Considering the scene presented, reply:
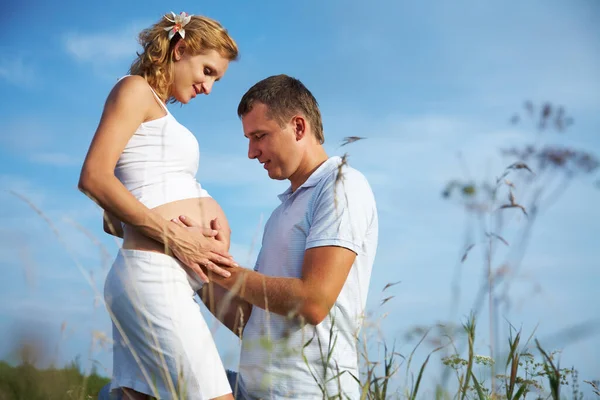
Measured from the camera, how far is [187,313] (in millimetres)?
2881

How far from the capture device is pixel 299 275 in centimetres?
319

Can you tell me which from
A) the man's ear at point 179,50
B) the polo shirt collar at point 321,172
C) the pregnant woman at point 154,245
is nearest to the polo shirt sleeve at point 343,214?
the polo shirt collar at point 321,172

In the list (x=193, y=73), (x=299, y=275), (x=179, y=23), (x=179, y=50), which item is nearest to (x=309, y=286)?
(x=299, y=275)

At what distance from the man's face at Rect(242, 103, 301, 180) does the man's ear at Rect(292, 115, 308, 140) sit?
18 mm

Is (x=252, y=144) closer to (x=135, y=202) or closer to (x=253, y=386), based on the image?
(x=135, y=202)

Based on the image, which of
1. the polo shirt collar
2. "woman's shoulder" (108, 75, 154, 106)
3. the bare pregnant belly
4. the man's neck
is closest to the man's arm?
the bare pregnant belly

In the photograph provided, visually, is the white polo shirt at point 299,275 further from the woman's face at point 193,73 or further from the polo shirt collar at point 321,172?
the woman's face at point 193,73

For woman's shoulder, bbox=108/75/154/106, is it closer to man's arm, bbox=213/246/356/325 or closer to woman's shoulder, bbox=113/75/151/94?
woman's shoulder, bbox=113/75/151/94

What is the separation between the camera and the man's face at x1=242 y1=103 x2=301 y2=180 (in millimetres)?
3699

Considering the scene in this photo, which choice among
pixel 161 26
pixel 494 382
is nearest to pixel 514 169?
pixel 494 382

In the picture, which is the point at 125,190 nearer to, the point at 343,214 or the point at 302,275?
the point at 302,275

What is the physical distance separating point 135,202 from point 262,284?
2.33 feet

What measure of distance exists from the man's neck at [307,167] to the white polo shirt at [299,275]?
0.70ft

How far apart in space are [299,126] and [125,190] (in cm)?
121
